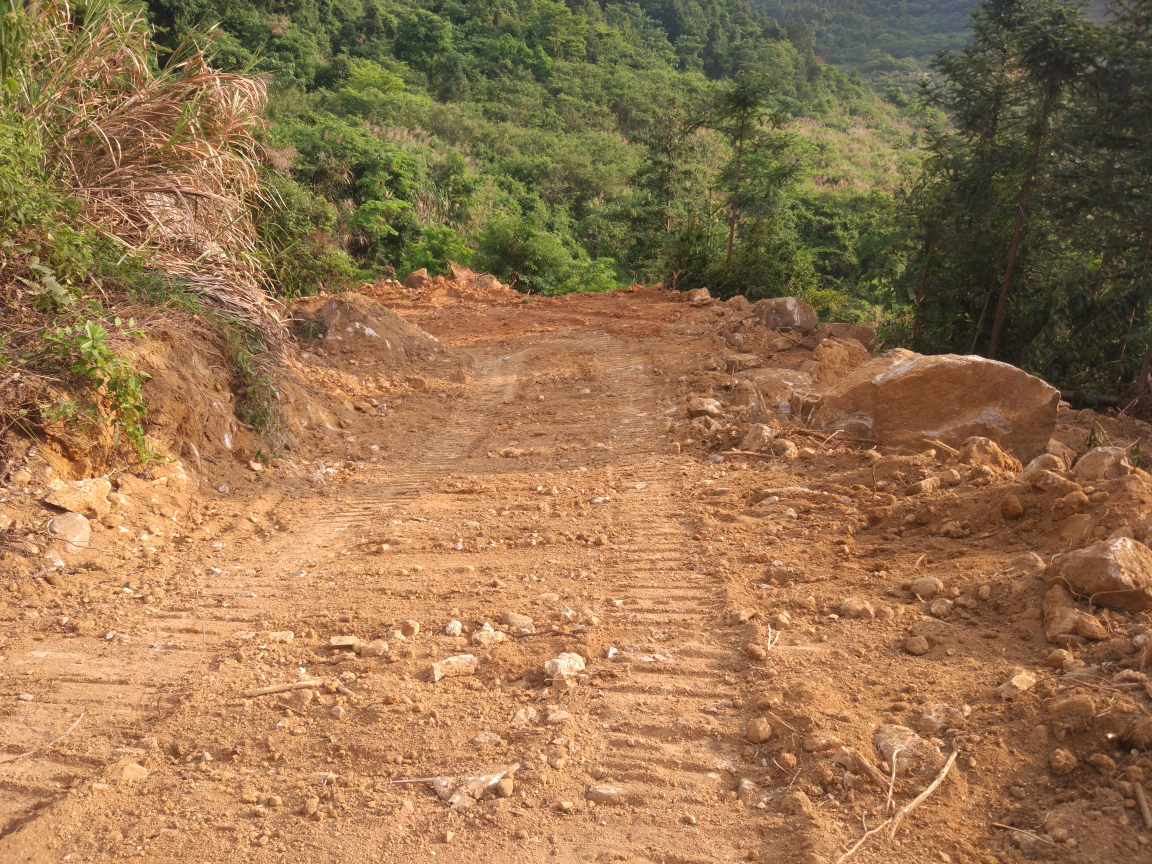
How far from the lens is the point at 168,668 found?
3.04 meters

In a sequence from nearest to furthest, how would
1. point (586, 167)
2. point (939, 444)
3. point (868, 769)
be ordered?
1. point (868, 769)
2. point (939, 444)
3. point (586, 167)

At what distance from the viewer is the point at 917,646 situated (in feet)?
9.50

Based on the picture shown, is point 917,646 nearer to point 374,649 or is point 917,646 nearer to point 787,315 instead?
point 374,649

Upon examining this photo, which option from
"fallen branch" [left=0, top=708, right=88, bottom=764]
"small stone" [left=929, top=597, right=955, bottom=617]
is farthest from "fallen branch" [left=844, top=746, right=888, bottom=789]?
"fallen branch" [left=0, top=708, right=88, bottom=764]

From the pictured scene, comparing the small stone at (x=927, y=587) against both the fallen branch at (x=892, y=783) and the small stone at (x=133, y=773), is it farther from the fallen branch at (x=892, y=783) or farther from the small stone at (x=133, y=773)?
the small stone at (x=133, y=773)

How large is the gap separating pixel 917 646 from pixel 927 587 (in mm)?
448

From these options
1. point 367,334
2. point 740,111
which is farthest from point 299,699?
point 740,111

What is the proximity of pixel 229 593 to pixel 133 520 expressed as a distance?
846mm

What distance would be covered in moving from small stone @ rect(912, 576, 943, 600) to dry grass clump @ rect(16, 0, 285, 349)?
4346 millimetres

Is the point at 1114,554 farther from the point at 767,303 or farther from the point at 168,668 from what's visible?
the point at 767,303

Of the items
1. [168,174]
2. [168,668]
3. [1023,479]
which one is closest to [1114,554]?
[1023,479]

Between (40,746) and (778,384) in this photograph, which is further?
(778,384)

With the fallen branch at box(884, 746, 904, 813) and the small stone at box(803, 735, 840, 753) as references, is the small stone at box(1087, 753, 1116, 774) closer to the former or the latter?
the fallen branch at box(884, 746, 904, 813)

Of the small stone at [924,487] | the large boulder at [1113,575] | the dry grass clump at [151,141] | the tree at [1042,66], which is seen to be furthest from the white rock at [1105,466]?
the tree at [1042,66]
